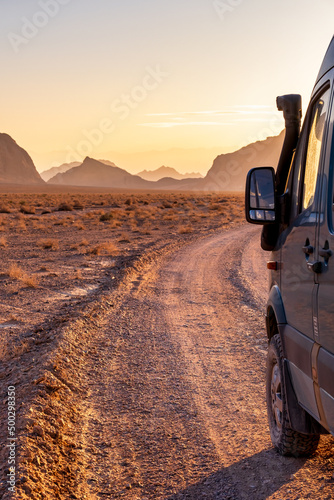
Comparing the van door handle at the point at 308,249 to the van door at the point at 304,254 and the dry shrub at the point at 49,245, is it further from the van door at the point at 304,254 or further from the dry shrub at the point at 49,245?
the dry shrub at the point at 49,245

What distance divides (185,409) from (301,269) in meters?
2.32

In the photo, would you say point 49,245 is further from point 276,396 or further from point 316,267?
point 316,267

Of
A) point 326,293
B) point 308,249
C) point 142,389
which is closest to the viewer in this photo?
point 326,293

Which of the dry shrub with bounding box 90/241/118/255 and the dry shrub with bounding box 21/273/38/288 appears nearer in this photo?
the dry shrub with bounding box 21/273/38/288

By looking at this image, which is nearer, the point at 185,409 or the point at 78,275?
the point at 185,409

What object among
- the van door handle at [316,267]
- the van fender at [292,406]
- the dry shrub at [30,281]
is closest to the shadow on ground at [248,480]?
the van fender at [292,406]

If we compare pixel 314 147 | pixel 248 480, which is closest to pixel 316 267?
pixel 314 147

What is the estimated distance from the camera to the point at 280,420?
391cm

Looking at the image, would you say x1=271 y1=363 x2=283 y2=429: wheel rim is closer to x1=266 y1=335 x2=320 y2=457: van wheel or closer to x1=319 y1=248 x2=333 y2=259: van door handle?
x1=266 y1=335 x2=320 y2=457: van wheel

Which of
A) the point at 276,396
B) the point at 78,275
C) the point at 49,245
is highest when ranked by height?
the point at 276,396

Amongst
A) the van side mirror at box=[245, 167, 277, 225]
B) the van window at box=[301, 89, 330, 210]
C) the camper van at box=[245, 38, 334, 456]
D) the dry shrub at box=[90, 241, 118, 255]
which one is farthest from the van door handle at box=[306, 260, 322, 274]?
the dry shrub at box=[90, 241, 118, 255]

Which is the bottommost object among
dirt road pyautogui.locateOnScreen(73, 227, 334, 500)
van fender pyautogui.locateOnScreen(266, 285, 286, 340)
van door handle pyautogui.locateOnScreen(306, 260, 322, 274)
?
dirt road pyautogui.locateOnScreen(73, 227, 334, 500)

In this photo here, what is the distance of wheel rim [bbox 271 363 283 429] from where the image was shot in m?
3.92

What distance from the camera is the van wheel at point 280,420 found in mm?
3758
